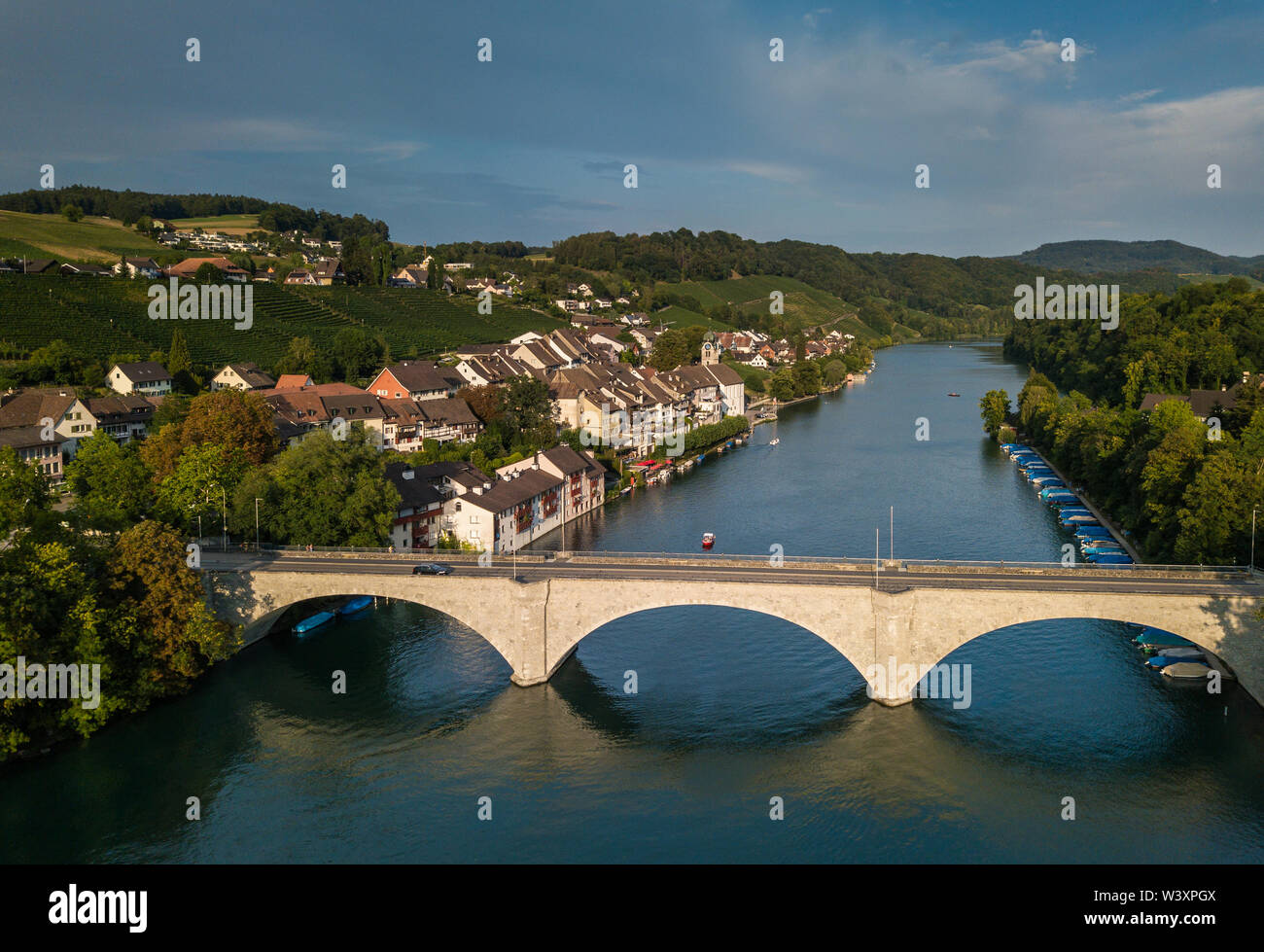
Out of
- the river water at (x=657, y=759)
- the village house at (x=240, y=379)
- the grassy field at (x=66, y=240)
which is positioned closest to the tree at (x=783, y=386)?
the village house at (x=240, y=379)

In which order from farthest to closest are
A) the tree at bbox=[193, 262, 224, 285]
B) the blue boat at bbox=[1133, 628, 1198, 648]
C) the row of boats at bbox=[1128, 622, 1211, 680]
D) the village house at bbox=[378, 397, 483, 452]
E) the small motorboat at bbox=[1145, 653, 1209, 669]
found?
the tree at bbox=[193, 262, 224, 285] < the village house at bbox=[378, 397, 483, 452] < the blue boat at bbox=[1133, 628, 1198, 648] < the small motorboat at bbox=[1145, 653, 1209, 669] < the row of boats at bbox=[1128, 622, 1211, 680]

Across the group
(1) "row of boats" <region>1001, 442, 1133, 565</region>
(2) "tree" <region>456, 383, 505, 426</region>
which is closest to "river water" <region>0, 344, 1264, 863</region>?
(1) "row of boats" <region>1001, 442, 1133, 565</region>

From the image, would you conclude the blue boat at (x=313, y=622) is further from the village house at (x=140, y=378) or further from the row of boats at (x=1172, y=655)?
the village house at (x=140, y=378)

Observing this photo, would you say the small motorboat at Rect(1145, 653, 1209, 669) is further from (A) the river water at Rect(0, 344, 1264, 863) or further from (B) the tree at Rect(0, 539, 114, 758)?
(B) the tree at Rect(0, 539, 114, 758)

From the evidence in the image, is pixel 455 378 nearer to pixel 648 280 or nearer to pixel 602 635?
pixel 602 635

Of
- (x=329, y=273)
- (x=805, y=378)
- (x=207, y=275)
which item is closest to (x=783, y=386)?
(x=805, y=378)

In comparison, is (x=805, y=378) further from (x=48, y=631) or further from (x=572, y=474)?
(x=48, y=631)
